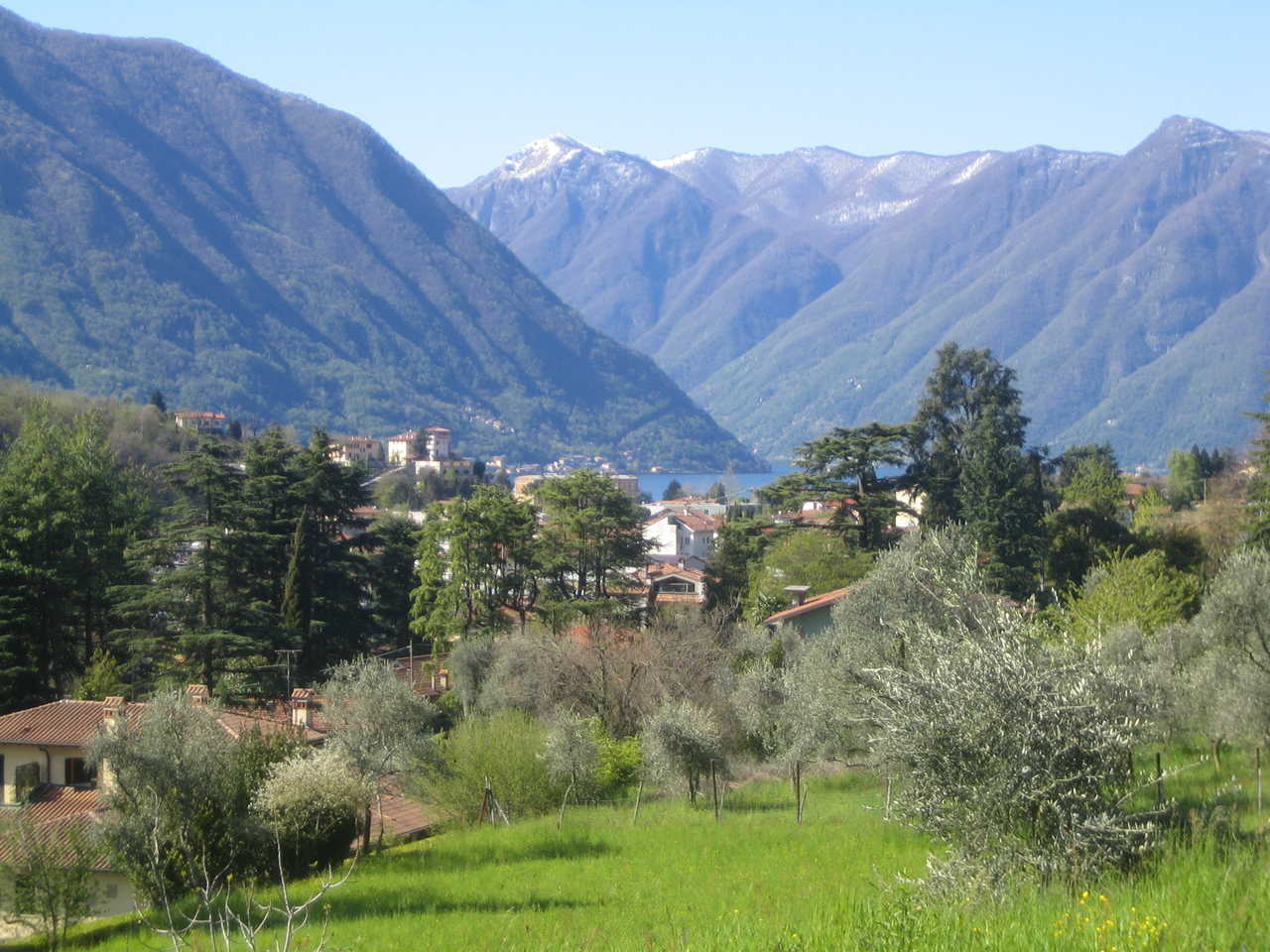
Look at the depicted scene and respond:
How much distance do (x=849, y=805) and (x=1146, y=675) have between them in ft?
26.9

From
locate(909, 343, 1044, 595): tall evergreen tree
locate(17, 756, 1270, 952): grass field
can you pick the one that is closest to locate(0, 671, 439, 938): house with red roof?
locate(17, 756, 1270, 952): grass field

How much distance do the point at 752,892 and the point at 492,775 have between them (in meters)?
11.5

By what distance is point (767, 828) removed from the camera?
20.3 meters

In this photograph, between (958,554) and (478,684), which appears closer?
(958,554)

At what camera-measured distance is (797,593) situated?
40875 mm

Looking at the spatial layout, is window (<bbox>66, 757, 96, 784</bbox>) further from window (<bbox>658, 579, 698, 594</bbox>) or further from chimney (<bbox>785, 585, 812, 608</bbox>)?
window (<bbox>658, 579, 698, 594</bbox>)

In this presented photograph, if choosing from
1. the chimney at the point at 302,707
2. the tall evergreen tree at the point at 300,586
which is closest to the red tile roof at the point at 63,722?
the chimney at the point at 302,707

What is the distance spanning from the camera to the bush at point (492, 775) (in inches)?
977

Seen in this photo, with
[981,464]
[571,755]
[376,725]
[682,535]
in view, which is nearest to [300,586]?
[571,755]

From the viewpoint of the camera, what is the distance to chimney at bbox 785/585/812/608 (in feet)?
132

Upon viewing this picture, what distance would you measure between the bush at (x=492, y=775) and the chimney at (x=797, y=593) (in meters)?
16.3

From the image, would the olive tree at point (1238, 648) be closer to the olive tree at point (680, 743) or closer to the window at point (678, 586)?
the olive tree at point (680, 743)

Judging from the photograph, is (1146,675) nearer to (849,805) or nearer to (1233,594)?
(1233,594)

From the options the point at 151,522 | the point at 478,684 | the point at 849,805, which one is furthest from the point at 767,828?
the point at 151,522
